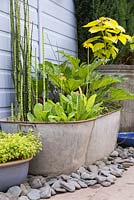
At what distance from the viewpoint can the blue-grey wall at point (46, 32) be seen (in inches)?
127

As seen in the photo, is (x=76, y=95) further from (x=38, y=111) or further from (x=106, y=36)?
(x=106, y=36)

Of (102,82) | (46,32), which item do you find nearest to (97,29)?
(46,32)

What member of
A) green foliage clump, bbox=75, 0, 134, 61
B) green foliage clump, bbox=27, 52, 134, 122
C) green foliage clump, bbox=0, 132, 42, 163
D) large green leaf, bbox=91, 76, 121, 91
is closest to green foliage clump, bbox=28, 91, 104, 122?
green foliage clump, bbox=27, 52, 134, 122

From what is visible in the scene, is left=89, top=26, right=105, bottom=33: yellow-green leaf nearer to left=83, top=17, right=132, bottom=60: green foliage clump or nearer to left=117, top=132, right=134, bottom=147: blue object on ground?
left=83, top=17, right=132, bottom=60: green foliage clump

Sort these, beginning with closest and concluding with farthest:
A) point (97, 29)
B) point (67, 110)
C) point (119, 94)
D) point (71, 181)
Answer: point (71, 181) < point (67, 110) < point (119, 94) < point (97, 29)

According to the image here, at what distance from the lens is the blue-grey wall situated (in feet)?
10.6

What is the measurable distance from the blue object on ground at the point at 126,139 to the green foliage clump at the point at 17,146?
5.34 ft

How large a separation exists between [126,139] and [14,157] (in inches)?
74.9

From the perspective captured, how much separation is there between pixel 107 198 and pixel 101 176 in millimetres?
420

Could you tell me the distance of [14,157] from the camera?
2.50 metres

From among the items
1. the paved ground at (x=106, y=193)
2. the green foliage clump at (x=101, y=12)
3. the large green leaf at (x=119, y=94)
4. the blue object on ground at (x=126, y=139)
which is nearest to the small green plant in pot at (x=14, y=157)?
the paved ground at (x=106, y=193)

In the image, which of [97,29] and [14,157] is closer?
[14,157]

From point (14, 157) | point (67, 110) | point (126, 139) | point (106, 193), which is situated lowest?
point (106, 193)

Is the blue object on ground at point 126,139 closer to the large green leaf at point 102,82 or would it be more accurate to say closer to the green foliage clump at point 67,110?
the large green leaf at point 102,82
